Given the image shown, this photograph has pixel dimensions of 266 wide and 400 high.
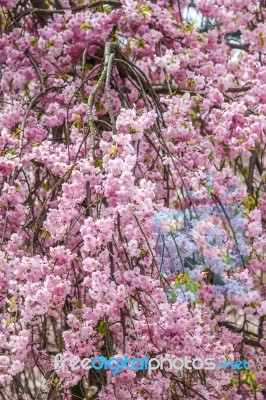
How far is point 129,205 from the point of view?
2578 millimetres

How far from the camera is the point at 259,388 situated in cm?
416

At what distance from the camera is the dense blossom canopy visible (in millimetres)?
2727

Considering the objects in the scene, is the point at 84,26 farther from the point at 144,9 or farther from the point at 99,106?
the point at 99,106

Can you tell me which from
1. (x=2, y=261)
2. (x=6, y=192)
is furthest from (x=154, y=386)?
(x=6, y=192)

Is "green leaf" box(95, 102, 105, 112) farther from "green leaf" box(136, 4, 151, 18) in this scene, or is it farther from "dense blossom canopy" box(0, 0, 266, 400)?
"green leaf" box(136, 4, 151, 18)

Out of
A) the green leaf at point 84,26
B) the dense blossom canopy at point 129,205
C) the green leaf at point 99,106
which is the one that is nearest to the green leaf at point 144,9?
the dense blossom canopy at point 129,205

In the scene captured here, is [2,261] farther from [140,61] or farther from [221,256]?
[140,61]

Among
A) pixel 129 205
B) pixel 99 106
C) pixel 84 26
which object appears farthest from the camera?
pixel 84 26

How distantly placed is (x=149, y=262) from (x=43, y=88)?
1598 mm

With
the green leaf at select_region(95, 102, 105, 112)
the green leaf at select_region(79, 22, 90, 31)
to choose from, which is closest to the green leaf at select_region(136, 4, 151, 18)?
the green leaf at select_region(79, 22, 90, 31)

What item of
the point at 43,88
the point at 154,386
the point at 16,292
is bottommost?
the point at 154,386

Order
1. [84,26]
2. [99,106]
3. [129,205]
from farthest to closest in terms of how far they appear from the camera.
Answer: [84,26]
[99,106]
[129,205]

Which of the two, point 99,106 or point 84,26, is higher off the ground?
point 84,26

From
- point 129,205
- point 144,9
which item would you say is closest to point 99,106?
point 144,9
